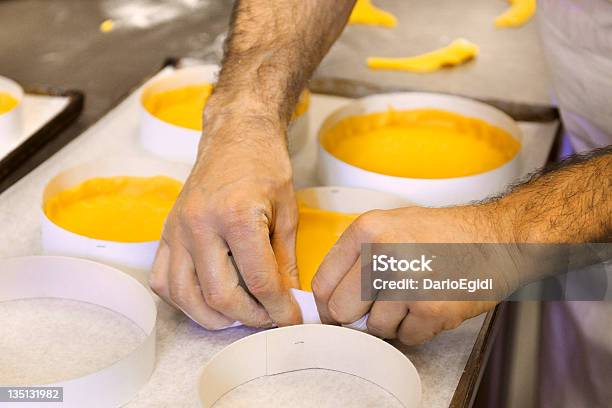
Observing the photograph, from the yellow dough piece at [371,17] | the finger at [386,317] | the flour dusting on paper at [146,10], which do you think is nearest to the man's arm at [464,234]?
the finger at [386,317]

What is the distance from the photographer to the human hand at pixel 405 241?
3.40ft

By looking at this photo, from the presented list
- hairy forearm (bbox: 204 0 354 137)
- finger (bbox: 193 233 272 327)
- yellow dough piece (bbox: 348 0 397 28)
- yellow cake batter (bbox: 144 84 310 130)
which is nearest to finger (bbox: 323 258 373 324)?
finger (bbox: 193 233 272 327)

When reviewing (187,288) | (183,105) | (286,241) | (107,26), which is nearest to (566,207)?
(286,241)

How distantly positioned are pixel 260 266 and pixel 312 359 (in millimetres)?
130

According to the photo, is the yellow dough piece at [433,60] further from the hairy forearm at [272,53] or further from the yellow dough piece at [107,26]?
the yellow dough piece at [107,26]

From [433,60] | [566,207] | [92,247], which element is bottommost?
[433,60]

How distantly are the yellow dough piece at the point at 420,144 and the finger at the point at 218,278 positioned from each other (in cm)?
46

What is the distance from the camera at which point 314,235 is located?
4.22ft

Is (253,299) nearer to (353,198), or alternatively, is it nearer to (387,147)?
(353,198)

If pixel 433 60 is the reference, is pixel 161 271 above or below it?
above

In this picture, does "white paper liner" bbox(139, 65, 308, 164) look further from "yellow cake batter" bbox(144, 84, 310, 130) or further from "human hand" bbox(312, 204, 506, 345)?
"human hand" bbox(312, 204, 506, 345)

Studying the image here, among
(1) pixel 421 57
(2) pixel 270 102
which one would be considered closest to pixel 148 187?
(2) pixel 270 102

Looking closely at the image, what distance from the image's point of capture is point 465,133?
1.61 meters

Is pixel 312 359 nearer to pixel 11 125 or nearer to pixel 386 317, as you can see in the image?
pixel 386 317
